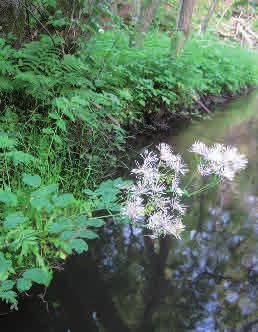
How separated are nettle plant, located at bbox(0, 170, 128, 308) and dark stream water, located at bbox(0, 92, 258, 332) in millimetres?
209

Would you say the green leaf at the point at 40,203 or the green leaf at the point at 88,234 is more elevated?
the green leaf at the point at 40,203

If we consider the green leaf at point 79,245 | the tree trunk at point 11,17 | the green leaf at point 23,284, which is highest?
the tree trunk at point 11,17

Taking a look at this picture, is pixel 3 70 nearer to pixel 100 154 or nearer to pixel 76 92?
pixel 76 92

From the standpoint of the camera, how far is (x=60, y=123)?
325 cm

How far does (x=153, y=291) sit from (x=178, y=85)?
5073mm

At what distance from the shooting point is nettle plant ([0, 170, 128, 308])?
6.59 feet

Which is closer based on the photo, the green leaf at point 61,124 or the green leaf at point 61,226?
the green leaf at point 61,226

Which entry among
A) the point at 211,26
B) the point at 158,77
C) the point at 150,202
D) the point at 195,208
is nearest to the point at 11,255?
the point at 150,202

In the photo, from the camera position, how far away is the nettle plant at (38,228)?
6.59 feet

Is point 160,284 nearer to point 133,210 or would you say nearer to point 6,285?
point 133,210

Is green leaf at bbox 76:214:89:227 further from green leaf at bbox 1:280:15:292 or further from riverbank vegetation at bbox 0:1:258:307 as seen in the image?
green leaf at bbox 1:280:15:292

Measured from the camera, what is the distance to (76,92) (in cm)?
388

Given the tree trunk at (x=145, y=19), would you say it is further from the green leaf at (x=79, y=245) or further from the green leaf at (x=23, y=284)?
the green leaf at (x=23, y=284)

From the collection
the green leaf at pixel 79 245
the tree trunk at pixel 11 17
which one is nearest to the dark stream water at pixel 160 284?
the green leaf at pixel 79 245
